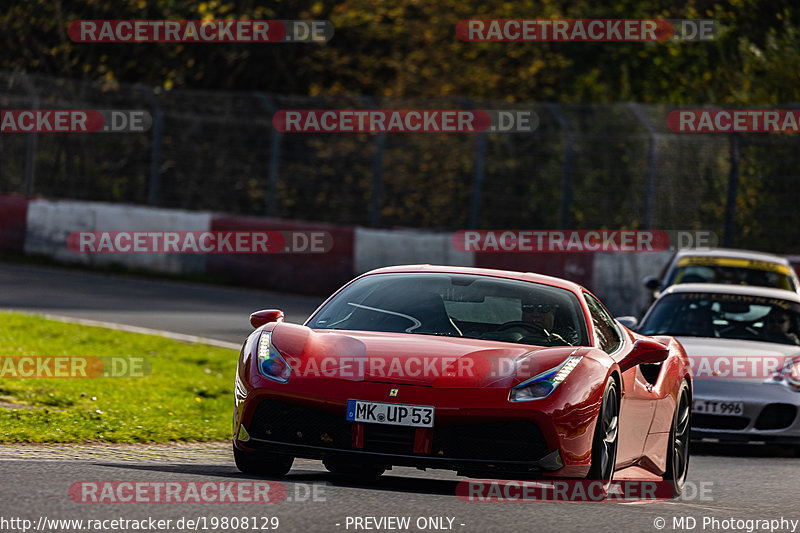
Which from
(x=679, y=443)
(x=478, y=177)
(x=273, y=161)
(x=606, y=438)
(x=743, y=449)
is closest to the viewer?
(x=606, y=438)

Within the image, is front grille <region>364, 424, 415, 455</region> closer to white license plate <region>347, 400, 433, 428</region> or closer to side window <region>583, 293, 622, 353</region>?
white license plate <region>347, 400, 433, 428</region>

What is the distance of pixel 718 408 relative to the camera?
1155 centimetres

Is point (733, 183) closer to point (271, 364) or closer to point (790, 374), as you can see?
point (790, 374)

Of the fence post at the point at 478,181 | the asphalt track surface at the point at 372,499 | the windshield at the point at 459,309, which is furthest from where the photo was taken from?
the fence post at the point at 478,181

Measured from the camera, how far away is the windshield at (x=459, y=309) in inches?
322

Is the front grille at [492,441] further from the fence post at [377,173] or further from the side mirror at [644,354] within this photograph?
the fence post at [377,173]

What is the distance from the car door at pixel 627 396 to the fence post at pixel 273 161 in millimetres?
14818

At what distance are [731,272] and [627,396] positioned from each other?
9.29 meters

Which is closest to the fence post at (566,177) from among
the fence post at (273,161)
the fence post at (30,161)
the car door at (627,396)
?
the fence post at (273,161)

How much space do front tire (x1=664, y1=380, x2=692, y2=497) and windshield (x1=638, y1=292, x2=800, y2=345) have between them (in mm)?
2975

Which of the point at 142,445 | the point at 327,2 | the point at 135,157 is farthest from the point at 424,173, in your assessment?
the point at 142,445

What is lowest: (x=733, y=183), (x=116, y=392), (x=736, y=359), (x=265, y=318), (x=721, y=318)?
(x=116, y=392)

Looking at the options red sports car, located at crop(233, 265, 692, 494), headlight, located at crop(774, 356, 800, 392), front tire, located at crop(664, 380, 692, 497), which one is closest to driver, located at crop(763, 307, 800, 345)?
headlight, located at crop(774, 356, 800, 392)

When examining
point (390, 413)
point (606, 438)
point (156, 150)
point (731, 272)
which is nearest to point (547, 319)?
point (606, 438)
